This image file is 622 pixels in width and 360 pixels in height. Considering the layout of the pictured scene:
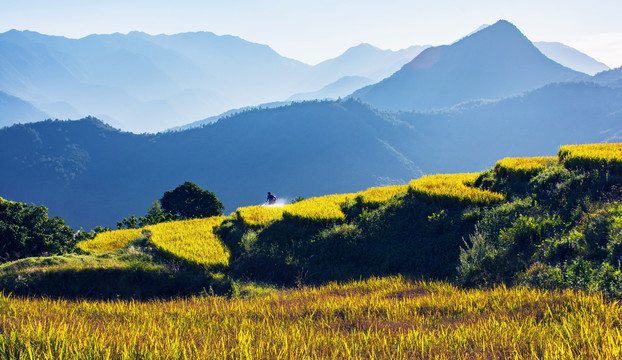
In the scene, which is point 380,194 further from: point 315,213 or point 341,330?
point 341,330

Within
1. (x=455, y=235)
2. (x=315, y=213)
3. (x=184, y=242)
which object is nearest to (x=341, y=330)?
(x=455, y=235)

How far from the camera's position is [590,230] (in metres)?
8.89

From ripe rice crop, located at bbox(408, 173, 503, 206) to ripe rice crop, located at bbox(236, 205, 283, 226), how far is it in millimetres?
6391

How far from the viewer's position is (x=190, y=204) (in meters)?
24.7

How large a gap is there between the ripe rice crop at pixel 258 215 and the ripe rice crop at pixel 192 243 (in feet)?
5.20

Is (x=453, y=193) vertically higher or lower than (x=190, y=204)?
lower

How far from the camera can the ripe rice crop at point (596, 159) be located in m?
11.8

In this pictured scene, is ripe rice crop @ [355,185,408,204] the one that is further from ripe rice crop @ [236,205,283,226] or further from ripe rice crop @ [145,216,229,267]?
ripe rice crop @ [145,216,229,267]

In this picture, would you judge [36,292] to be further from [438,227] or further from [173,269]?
[438,227]

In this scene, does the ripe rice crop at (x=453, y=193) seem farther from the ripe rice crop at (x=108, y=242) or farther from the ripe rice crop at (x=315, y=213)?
the ripe rice crop at (x=108, y=242)

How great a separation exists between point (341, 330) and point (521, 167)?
11853 millimetres

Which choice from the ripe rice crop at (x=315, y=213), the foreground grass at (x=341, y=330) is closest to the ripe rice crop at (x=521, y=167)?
the ripe rice crop at (x=315, y=213)

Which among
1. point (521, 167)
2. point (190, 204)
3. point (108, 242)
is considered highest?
point (521, 167)

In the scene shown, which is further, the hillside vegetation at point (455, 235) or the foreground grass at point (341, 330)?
the hillside vegetation at point (455, 235)
